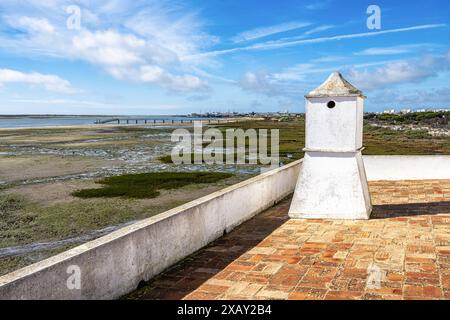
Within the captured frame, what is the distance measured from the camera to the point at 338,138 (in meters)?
6.29

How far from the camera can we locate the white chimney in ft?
20.4

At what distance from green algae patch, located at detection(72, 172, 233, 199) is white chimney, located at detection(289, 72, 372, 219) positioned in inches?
312

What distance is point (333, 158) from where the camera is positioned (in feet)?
20.7

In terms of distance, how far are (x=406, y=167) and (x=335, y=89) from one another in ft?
15.2

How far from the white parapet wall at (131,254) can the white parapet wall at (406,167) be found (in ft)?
15.2

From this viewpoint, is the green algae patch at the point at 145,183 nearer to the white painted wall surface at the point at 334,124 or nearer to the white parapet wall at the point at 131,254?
the white painted wall surface at the point at 334,124

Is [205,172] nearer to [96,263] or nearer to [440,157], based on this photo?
[440,157]

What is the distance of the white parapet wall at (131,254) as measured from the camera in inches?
117

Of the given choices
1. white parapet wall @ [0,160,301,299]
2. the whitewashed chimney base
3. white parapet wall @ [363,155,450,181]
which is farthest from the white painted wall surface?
white parapet wall @ [363,155,450,181]

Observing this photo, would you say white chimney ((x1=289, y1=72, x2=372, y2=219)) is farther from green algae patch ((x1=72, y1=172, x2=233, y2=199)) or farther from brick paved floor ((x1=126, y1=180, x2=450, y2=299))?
green algae patch ((x1=72, y1=172, x2=233, y2=199))

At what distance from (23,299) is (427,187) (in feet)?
26.5

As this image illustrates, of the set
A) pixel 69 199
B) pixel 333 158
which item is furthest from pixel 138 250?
pixel 69 199

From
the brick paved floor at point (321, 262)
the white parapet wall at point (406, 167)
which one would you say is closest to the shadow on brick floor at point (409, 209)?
the brick paved floor at point (321, 262)

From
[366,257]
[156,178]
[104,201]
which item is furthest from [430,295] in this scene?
[156,178]
